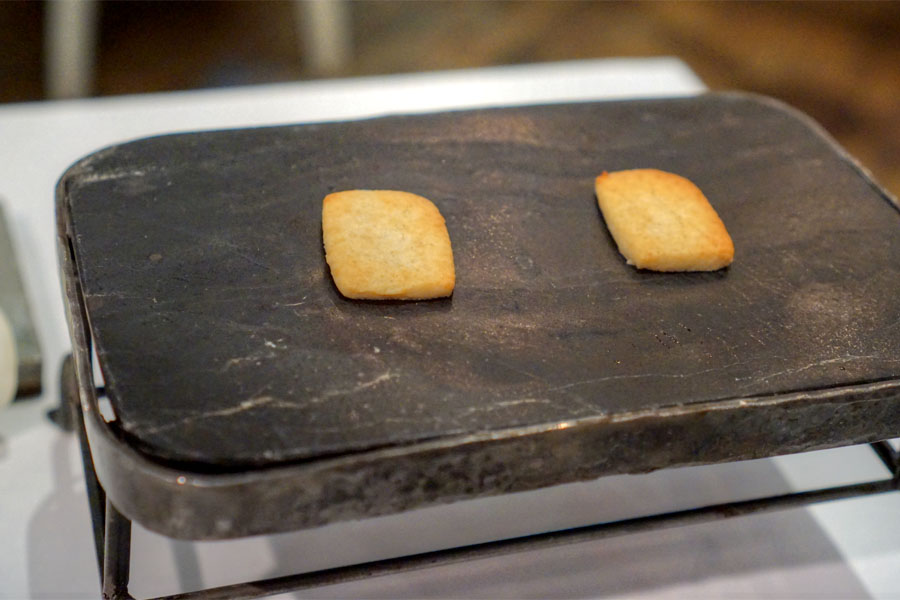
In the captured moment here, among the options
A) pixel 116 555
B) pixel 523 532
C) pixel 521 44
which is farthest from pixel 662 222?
pixel 521 44

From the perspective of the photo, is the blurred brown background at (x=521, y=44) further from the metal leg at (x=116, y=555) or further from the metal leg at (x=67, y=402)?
the metal leg at (x=116, y=555)

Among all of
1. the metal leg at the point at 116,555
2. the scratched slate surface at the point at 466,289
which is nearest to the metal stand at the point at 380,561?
the metal leg at the point at 116,555

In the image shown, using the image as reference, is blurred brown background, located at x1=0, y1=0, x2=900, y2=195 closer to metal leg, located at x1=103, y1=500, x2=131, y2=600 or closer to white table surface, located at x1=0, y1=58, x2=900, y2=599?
white table surface, located at x1=0, y1=58, x2=900, y2=599

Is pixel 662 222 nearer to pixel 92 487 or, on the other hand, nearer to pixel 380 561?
pixel 380 561

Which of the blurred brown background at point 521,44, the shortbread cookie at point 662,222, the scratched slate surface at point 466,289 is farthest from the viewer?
the blurred brown background at point 521,44

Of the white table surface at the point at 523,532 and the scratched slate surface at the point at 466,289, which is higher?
the scratched slate surface at the point at 466,289

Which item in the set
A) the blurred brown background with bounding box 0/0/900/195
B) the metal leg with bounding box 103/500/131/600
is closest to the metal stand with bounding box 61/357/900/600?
the metal leg with bounding box 103/500/131/600

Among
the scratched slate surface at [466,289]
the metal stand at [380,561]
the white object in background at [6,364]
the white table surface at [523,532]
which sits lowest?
the white table surface at [523,532]
